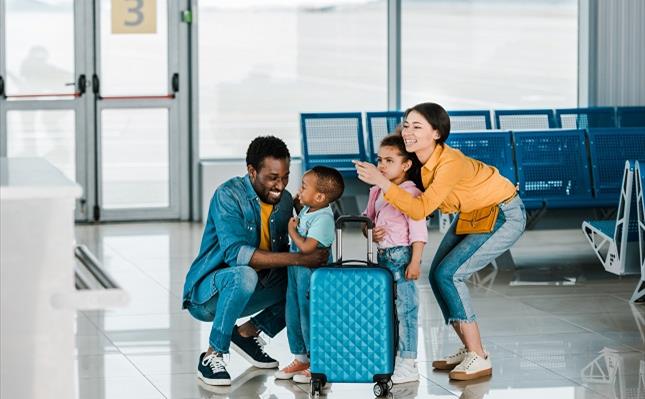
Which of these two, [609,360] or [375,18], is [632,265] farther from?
[375,18]

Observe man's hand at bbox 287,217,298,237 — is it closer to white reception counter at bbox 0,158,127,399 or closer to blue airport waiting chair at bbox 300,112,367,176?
white reception counter at bbox 0,158,127,399

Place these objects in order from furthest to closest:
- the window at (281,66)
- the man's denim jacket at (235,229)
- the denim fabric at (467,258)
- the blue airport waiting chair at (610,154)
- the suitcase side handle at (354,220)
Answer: the window at (281,66) < the blue airport waiting chair at (610,154) < the denim fabric at (467,258) < the man's denim jacket at (235,229) < the suitcase side handle at (354,220)

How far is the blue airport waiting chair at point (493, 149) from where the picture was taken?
10.4 metres

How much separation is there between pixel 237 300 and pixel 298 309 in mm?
305

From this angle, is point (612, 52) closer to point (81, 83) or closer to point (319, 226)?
point (81, 83)

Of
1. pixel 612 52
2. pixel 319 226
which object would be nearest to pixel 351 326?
pixel 319 226

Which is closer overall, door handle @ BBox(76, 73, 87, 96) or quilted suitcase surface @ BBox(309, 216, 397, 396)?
quilted suitcase surface @ BBox(309, 216, 397, 396)

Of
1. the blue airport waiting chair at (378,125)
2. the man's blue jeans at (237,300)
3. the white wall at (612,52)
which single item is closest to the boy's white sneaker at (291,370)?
the man's blue jeans at (237,300)

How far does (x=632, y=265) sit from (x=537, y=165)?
201 cm

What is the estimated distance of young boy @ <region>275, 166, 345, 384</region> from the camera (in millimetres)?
5977

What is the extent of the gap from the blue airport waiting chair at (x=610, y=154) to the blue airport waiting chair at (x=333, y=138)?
2878 millimetres

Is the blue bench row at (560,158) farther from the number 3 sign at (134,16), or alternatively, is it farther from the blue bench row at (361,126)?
the number 3 sign at (134,16)

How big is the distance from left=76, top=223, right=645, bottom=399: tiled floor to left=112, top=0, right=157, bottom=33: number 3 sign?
3215mm

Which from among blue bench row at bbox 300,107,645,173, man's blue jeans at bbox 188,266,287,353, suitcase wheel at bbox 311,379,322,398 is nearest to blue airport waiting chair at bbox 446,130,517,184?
blue bench row at bbox 300,107,645,173
